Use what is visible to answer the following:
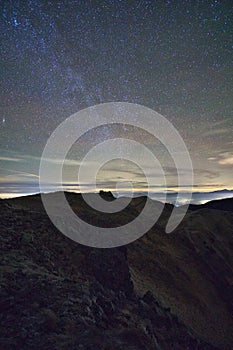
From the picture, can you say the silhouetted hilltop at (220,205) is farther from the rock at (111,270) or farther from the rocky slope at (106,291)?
the rock at (111,270)

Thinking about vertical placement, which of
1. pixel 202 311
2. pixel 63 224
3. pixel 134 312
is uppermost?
pixel 63 224

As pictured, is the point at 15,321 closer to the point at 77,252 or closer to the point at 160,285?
the point at 77,252

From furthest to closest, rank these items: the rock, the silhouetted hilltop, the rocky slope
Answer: the silhouetted hilltop, the rock, the rocky slope

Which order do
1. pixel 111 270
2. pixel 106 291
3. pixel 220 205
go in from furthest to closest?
pixel 220 205 → pixel 111 270 → pixel 106 291

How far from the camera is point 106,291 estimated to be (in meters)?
16.6

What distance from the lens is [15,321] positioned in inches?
380

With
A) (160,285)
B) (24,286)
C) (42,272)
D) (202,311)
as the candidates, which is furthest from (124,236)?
(24,286)

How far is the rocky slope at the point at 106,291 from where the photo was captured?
10.2 meters

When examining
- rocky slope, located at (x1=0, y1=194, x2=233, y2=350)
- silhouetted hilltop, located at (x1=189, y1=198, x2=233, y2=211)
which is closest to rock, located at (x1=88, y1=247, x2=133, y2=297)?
rocky slope, located at (x1=0, y1=194, x2=233, y2=350)

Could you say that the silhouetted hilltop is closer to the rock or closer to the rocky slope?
the rocky slope

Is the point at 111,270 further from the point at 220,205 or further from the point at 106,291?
the point at 220,205

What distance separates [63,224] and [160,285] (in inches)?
547

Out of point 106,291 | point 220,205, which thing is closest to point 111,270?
point 106,291

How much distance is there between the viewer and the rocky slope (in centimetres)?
1016
